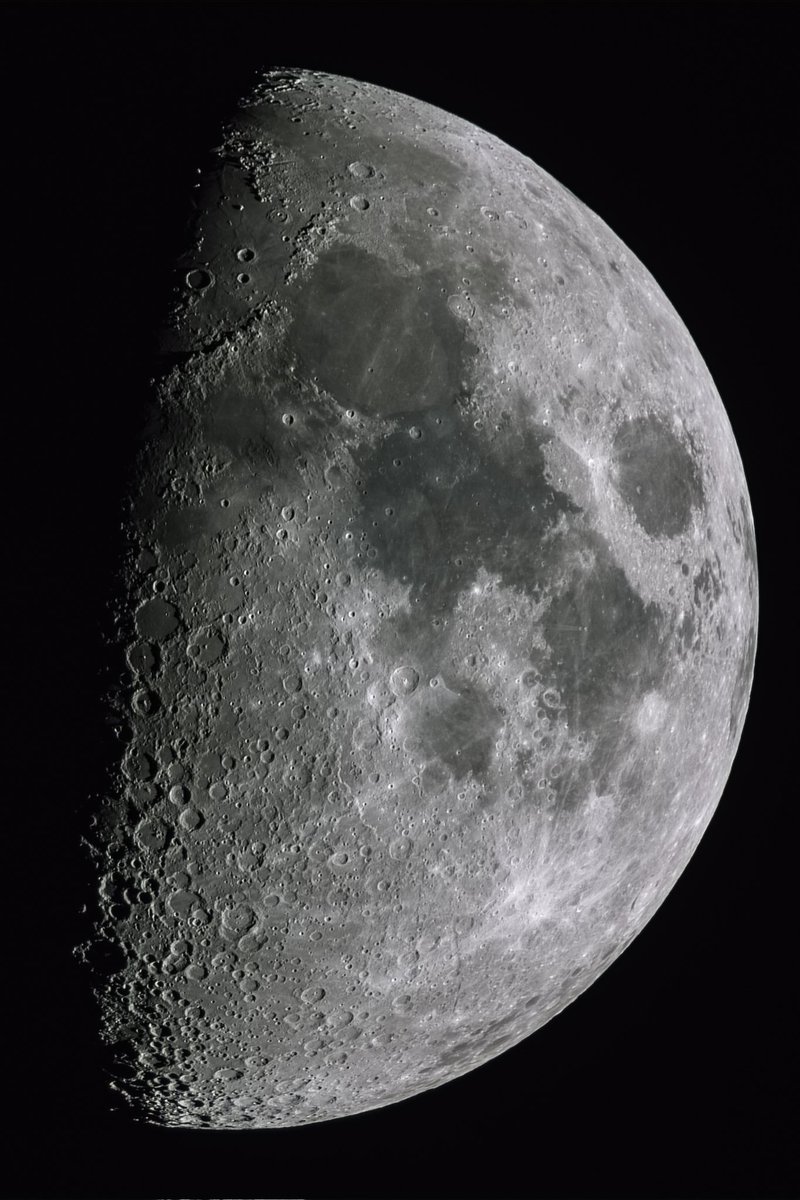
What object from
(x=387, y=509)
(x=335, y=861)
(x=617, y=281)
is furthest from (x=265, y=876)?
(x=617, y=281)

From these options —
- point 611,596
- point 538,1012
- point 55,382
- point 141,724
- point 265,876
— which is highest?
point 55,382

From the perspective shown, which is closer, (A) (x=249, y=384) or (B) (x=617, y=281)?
(A) (x=249, y=384)

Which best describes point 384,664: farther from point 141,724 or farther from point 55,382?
point 55,382

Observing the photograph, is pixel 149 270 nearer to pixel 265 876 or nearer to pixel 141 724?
pixel 141 724

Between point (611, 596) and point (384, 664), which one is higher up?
point (611, 596)

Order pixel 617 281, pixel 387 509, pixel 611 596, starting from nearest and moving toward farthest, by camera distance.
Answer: pixel 387 509 → pixel 611 596 → pixel 617 281

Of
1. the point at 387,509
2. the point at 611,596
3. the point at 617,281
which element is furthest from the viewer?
the point at 617,281

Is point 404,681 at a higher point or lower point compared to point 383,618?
lower
